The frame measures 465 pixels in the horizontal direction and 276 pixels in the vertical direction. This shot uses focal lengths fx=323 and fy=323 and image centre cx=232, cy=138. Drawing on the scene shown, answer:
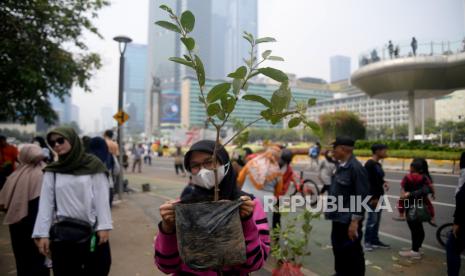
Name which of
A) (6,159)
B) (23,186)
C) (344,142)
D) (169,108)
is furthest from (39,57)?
(169,108)

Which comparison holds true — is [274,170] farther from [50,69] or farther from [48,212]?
[50,69]

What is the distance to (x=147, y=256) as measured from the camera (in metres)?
4.63

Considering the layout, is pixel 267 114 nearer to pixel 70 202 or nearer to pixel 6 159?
pixel 70 202

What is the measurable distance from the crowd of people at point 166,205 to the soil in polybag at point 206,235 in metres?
0.14

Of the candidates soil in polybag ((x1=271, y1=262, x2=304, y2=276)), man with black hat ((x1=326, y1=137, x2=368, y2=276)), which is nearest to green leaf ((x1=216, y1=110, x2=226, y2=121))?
soil in polybag ((x1=271, y1=262, x2=304, y2=276))

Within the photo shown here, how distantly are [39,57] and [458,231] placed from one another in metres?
7.92

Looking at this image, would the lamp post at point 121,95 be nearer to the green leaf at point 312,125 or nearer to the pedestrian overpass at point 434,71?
the pedestrian overpass at point 434,71

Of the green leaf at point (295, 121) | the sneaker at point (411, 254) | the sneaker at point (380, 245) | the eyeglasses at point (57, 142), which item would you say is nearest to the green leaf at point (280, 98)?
the green leaf at point (295, 121)

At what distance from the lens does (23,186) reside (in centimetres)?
326

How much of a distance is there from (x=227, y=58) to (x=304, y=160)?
22.2 meters

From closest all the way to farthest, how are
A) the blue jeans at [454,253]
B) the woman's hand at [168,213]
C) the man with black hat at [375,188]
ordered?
the woman's hand at [168,213] → the blue jeans at [454,253] → the man with black hat at [375,188]

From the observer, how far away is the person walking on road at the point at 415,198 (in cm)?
423

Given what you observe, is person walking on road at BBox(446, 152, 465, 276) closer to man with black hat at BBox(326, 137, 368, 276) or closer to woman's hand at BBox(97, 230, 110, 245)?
man with black hat at BBox(326, 137, 368, 276)

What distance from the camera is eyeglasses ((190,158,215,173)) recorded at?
5.44 ft
